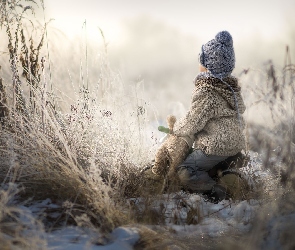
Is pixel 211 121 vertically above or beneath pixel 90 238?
above

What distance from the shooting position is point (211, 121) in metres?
3.77

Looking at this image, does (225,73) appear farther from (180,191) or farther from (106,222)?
(106,222)

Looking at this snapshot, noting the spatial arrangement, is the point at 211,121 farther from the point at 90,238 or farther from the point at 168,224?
the point at 90,238

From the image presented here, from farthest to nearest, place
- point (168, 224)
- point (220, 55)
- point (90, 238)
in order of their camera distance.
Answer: point (220, 55), point (168, 224), point (90, 238)

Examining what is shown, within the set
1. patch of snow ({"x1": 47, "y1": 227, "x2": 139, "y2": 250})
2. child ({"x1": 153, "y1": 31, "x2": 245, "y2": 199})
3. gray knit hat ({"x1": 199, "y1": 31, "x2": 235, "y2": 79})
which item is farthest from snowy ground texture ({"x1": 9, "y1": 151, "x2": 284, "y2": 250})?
gray knit hat ({"x1": 199, "y1": 31, "x2": 235, "y2": 79})

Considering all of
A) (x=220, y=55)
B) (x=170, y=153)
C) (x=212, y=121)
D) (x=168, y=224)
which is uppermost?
(x=220, y=55)

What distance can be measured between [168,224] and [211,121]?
1.32 m

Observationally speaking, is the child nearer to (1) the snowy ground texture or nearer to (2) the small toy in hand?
(2) the small toy in hand

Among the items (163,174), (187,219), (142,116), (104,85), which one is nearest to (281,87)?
(187,219)

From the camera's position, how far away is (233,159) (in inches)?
153

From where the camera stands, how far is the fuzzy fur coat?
3.71 meters

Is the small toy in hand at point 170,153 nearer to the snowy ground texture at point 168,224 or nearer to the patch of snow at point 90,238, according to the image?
the snowy ground texture at point 168,224

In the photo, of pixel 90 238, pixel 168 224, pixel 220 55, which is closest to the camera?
pixel 90 238

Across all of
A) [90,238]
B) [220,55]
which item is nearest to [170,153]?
[220,55]
